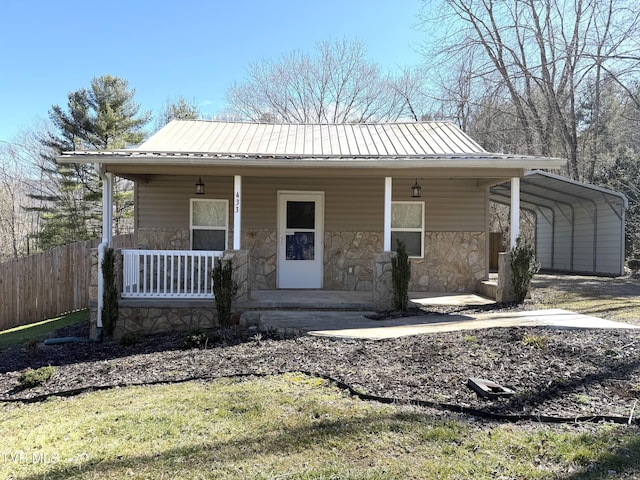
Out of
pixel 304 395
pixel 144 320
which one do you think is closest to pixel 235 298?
pixel 144 320

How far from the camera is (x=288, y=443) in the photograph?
2.67 meters

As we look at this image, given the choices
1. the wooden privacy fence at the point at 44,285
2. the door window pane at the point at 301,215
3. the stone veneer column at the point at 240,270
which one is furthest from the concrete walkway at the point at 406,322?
the wooden privacy fence at the point at 44,285

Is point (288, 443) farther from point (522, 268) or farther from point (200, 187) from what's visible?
point (200, 187)

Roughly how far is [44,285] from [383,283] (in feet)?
25.9

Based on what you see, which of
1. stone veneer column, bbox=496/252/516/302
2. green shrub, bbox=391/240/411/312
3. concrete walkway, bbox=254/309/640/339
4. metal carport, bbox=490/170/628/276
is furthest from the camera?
metal carport, bbox=490/170/628/276

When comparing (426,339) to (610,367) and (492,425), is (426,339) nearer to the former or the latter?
(610,367)

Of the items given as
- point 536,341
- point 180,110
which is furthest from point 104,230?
point 180,110

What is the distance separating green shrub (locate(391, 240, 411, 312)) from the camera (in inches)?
276

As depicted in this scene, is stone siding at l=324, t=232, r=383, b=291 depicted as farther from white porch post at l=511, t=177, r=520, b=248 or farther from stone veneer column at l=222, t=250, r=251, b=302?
white porch post at l=511, t=177, r=520, b=248

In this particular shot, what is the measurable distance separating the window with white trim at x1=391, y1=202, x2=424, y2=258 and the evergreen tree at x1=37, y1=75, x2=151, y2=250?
13.5 meters

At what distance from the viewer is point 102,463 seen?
2469 mm

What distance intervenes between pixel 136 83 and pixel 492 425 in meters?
21.9


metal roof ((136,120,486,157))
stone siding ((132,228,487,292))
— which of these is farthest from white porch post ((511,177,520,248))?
stone siding ((132,228,487,292))

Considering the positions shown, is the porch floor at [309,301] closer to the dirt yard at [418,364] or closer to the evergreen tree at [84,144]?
the dirt yard at [418,364]
